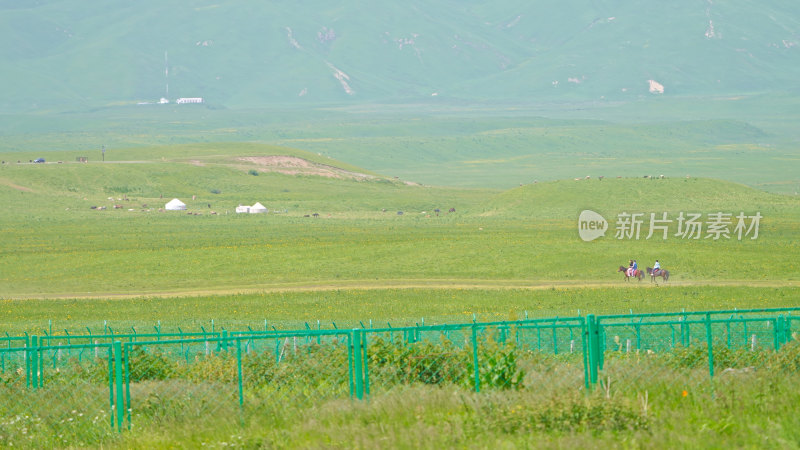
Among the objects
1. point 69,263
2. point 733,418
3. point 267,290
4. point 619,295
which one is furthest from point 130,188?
point 733,418

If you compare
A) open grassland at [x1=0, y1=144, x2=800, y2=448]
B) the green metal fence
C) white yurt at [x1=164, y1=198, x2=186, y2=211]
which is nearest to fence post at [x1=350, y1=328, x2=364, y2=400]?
the green metal fence

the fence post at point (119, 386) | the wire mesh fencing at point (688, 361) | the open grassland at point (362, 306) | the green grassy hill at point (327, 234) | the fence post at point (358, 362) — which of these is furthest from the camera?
the green grassy hill at point (327, 234)

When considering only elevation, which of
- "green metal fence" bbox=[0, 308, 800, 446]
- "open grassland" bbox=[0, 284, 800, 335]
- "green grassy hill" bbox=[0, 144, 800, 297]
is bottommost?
"open grassland" bbox=[0, 284, 800, 335]

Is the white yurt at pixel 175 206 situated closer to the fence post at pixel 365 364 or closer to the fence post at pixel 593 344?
the fence post at pixel 365 364

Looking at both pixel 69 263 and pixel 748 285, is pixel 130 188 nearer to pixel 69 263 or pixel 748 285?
pixel 69 263

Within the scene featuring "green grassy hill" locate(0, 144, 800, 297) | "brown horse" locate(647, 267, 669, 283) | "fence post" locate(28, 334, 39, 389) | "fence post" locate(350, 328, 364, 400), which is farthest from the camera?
"green grassy hill" locate(0, 144, 800, 297)

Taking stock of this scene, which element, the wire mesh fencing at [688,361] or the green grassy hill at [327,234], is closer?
the wire mesh fencing at [688,361]

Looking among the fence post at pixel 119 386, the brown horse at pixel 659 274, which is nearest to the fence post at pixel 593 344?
the fence post at pixel 119 386

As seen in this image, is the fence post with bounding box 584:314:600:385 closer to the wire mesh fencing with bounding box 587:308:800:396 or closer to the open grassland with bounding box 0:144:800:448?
the wire mesh fencing with bounding box 587:308:800:396

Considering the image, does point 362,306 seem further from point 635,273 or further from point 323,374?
point 323,374

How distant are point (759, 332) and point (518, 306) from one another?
15565 mm

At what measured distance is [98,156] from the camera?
146 m

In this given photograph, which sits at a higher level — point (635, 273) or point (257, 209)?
point (257, 209)

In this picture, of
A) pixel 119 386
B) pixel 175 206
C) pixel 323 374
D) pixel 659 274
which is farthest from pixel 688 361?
pixel 175 206
